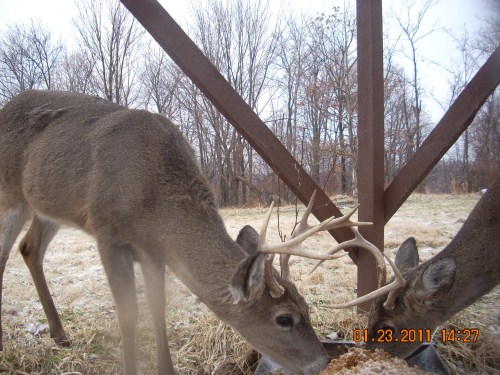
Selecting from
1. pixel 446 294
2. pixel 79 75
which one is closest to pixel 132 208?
pixel 446 294

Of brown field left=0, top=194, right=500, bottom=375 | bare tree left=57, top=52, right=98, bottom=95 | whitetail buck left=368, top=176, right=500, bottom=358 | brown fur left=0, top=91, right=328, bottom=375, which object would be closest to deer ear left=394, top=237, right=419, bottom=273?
whitetail buck left=368, top=176, right=500, bottom=358

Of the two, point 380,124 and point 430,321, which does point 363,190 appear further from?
point 430,321

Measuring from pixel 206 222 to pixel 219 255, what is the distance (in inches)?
11.4

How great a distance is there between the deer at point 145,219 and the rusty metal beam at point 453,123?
77 centimetres

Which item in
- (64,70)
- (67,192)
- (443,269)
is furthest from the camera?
(64,70)

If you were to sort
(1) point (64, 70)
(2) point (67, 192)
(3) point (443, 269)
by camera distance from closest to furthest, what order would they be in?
(3) point (443, 269), (2) point (67, 192), (1) point (64, 70)

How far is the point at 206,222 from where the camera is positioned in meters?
3.24

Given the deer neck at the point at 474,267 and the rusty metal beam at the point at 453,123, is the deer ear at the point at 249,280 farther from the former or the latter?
the rusty metal beam at the point at 453,123

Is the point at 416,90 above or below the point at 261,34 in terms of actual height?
below

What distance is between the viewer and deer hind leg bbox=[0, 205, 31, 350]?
4277 mm

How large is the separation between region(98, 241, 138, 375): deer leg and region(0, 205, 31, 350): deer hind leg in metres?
1.47

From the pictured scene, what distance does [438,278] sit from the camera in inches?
122

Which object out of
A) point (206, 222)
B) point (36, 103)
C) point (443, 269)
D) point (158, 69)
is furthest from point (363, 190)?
point (158, 69)

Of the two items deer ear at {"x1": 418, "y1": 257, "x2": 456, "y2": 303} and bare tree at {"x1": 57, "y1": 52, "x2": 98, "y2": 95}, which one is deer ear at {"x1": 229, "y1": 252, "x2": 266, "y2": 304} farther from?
bare tree at {"x1": 57, "y1": 52, "x2": 98, "y2": 95}
